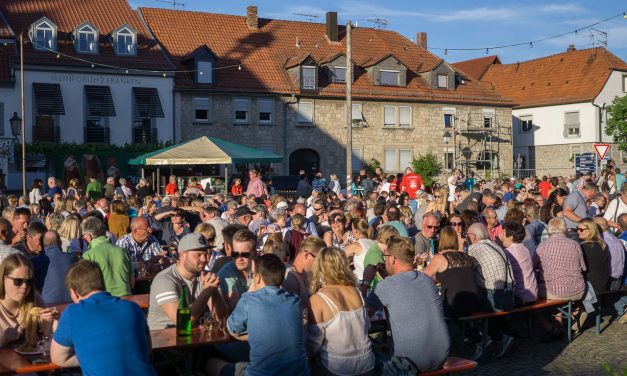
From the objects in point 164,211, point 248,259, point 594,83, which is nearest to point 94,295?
point 248,259

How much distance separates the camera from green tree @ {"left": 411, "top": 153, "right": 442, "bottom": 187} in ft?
149

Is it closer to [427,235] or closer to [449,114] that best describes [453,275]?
[427,235]

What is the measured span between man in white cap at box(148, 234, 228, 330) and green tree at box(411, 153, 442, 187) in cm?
3834

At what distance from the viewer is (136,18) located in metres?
41.5

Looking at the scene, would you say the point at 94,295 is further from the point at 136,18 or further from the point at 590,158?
the point at 136,18

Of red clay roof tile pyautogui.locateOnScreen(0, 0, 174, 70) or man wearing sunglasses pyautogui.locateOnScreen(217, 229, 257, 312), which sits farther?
red clay roof tile pyautogui.locateOnScreen(0, 0, 174, 70)

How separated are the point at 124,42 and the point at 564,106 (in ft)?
93.5

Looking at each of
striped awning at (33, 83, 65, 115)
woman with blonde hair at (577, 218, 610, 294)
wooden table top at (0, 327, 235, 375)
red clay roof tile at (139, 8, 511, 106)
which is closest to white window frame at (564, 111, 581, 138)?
red clay roof tile at (139, 8, 511, 106)

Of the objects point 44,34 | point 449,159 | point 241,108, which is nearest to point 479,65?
point 449,159

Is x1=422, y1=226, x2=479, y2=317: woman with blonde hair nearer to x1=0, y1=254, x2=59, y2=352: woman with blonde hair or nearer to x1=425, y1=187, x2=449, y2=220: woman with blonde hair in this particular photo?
x1=0, y1=254, x2=59, y2=352: woman with blonde hair

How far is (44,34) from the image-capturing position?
37562 mm

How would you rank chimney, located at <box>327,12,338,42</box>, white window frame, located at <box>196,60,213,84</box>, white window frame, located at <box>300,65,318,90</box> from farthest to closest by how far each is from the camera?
chimney, located at <box>327,12,338,42</box> < white window frame, located at <box>300,65,318,90</box> < white window frame, located at <box>196,60,213,84</box>

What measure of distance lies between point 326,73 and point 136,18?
10189 millimetres

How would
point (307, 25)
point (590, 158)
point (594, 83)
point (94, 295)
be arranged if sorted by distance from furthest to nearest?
point (594, 83), point (307, 25), point (590, 158), point (94, 295)
